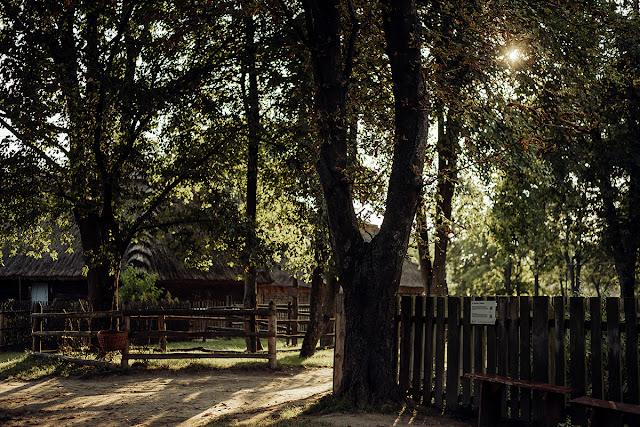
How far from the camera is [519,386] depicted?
771cm

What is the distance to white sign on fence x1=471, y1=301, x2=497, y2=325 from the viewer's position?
8.45 metres

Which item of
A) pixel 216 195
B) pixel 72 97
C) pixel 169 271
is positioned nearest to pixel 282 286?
pixel 169 271

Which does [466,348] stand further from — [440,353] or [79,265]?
[79,265]

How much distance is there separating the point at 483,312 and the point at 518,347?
644mm

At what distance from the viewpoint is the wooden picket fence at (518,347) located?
24.2 feet

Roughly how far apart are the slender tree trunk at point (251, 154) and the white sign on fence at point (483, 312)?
721cm

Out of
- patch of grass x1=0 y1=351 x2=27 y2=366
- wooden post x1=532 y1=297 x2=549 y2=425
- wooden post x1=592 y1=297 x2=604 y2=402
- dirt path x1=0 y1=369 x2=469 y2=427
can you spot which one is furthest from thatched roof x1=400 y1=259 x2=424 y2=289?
wooden post x1=592 y1=297 x2=604 y2=402

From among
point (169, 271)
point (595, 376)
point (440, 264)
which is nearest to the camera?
point (595, 376)

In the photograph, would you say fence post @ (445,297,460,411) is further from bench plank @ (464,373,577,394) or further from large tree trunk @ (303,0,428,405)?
large tree trunk @ (303,0,428,405)

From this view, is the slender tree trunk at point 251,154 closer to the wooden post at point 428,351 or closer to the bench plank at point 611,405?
the wooden post at point 428,351

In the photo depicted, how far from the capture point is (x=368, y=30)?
10695 millimetres

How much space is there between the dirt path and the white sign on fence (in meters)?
1.41

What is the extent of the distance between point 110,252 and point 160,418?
6431 millimetres

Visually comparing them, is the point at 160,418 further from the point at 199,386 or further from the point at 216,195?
the point at 216,195
